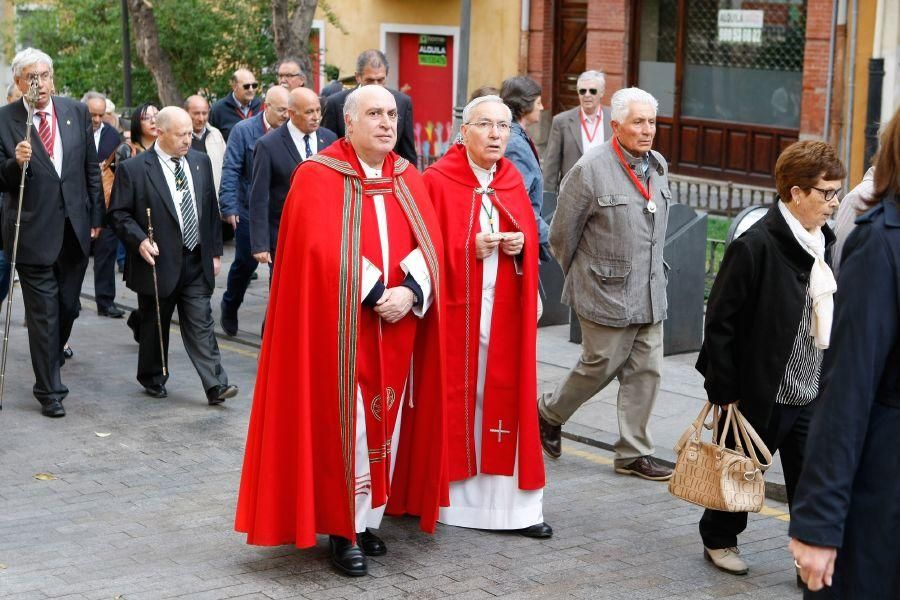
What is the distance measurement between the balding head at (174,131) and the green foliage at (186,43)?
39.6 feet

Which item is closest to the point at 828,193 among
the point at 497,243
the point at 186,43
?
the point at 497,243

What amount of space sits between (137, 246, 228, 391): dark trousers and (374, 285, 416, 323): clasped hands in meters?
3.38

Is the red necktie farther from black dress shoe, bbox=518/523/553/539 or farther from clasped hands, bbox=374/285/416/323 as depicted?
black dress shoe, bbox=518/523/553/539

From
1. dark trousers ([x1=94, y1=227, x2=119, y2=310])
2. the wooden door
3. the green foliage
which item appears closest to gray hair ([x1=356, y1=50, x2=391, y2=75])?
dark trousers ([x1=94, y1=227, x2=119, y2=310])

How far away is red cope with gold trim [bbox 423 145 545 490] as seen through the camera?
6.69 m

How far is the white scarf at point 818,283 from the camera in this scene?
5781 mm

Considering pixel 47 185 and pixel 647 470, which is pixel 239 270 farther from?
pixel 647 470

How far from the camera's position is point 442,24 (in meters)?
25.8

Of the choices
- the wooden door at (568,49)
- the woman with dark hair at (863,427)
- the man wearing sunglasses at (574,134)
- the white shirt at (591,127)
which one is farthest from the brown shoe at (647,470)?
the wooden door at (568,49)

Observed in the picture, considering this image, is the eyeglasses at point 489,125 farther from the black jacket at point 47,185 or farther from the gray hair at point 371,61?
the gray hair at point 371,61

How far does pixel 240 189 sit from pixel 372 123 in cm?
533

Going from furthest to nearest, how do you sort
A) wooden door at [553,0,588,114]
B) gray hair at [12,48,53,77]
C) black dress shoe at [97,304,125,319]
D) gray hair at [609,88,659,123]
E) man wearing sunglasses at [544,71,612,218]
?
1. wooden door at [553,0,588,114]
2. black dress shoe at [97,304,125,319]
3. man wearing sunglasses at [544,71,612,218]
4. gray hair at [12,48,53,77]
5. gray hair at [609,88,659,123]

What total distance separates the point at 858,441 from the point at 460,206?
333 cm

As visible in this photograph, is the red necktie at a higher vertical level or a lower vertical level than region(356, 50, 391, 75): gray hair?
lower
